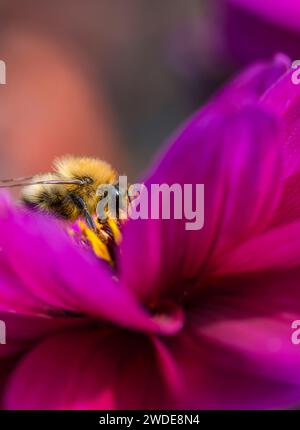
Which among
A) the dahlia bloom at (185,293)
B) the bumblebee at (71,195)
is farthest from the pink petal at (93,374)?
the bumblebee at (71,195)

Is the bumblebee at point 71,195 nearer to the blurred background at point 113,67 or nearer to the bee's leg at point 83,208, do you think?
the bee's leg at point 83,208

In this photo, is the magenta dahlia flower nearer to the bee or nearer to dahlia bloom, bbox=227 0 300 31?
dahlia bloom, bbox=227 0 300 31

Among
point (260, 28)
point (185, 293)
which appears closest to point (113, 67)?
point (260, 28)

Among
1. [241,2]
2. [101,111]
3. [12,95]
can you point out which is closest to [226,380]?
[241,2]

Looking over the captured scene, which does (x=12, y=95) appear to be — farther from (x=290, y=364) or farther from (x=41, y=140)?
(x=290, y=364)

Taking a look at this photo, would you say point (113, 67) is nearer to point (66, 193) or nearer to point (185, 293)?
point (66, 193)

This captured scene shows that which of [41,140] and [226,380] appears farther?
[41,140]
